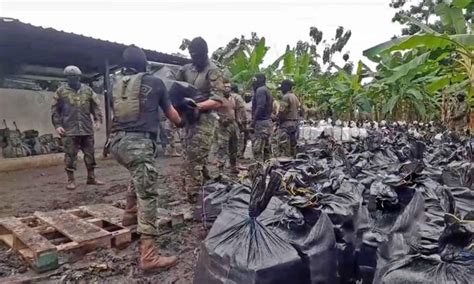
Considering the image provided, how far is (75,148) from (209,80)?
285 cm

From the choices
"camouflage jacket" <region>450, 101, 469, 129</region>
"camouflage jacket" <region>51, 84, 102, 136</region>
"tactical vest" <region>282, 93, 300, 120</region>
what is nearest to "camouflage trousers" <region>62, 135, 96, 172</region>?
"camouflage jacket" <region>51, 84, 102, 136</region>

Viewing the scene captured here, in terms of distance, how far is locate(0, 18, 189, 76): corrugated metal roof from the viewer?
7.12 meters

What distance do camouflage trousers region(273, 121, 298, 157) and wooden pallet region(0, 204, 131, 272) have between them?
11.5 ft

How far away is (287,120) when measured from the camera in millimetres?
6859

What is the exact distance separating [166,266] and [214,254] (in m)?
1.11

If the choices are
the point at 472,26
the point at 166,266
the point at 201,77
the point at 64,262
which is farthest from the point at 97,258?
the point at 472,26

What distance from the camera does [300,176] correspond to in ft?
9.41

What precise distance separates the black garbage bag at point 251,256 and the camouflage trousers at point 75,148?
13.9ft

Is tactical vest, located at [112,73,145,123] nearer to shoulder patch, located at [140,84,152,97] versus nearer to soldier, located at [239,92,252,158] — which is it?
shoulder patch, located at [140,84,152,97]

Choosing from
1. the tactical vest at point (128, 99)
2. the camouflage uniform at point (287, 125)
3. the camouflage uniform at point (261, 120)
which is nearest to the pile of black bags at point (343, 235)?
the tactical vest at point (128, 99)

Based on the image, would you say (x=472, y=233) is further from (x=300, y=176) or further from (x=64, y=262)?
(x=64, y=262)

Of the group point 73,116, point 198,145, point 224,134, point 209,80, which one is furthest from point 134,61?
point 224,134

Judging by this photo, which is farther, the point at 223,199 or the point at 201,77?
the point at 201,77

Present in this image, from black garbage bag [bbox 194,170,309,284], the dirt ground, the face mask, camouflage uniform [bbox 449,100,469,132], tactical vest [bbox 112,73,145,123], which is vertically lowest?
the dirt ground
